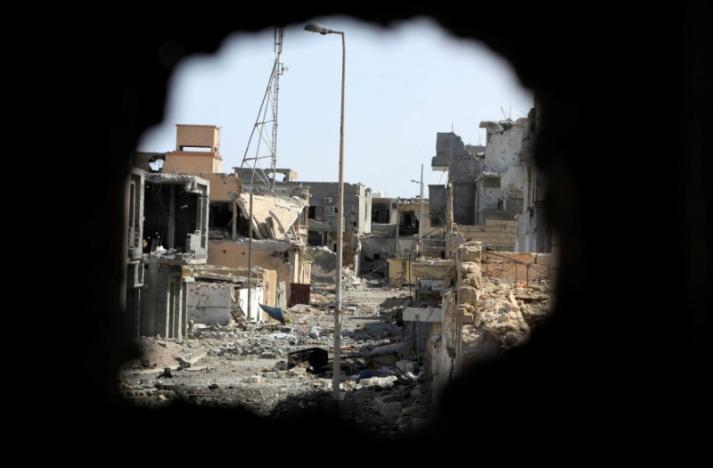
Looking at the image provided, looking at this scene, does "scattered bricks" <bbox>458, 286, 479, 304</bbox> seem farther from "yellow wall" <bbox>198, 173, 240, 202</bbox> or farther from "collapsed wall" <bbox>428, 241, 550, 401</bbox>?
"yellow wall" <bbox>198, 173, 240, 202</bbox>

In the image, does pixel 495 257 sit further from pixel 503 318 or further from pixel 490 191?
pixel 490 191

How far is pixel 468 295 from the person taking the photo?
10.3 m

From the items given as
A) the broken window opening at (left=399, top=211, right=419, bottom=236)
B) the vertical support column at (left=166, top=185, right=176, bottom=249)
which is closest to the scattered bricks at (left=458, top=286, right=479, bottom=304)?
the vertical support column at (left=166, top=185, right=176, bottom=249)

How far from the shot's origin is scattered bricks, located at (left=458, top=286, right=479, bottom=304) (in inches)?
403

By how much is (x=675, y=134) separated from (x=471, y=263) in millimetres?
7267

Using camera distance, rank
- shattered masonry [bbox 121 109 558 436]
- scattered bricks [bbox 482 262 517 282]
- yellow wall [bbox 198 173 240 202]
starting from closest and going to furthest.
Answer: shattered masonry [bbox 121 109 558 436], scattered bricks [bbox 482 262 517 282], yellow wall [bbox 198 173 240 202]

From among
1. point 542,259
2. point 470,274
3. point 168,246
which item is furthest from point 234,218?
point 470,274

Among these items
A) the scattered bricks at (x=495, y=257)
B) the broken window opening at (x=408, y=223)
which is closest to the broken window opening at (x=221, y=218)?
the scattered bricks at (x=495, y=257)

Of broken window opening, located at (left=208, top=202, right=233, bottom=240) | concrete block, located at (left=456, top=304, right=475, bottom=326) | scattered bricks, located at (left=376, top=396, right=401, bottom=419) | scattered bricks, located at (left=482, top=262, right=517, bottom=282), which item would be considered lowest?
scattered bricks, located at (left=376, top=396, right=401, bottom=419)

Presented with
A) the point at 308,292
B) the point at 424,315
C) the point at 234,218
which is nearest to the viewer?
the point at 424,315

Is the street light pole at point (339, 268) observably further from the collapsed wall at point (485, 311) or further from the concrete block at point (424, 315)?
the collapsed wall at point (485, 311)

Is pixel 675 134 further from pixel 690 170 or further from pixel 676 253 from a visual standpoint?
pixel 676 253

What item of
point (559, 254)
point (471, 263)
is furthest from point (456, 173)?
A: point (559, 254)

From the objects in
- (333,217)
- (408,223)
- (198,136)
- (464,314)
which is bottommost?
(464,314)
